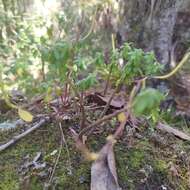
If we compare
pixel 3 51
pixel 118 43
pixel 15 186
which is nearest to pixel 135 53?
pixel 15 186

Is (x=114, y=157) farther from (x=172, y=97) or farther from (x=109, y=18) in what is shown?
(x=109, y=18)

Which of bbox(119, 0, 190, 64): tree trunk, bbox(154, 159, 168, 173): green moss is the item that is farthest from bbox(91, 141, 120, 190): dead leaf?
bbox(119, 0, 190, 64): tree trunk

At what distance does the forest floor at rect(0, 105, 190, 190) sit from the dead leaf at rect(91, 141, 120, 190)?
0.10ft

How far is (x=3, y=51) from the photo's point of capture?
5.39 metres

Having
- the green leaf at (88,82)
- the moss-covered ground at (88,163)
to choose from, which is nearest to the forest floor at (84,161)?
the moss-covered ground at (88,163)

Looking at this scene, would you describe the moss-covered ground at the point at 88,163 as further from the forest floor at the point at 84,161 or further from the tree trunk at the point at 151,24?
the tree trunk at the point at 151,24

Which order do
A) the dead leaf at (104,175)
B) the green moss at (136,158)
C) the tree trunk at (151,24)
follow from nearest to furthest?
the dead leaf at (104,175), the green moss at (136,158), the tree trunk at (151,24)

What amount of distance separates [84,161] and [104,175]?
0.11 metres

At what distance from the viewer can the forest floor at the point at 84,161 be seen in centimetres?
143

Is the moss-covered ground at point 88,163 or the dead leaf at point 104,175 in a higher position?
the dead leaf at point 104,175

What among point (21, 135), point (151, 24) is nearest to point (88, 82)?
point (21, 135)

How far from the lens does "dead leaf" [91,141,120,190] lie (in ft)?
4.56

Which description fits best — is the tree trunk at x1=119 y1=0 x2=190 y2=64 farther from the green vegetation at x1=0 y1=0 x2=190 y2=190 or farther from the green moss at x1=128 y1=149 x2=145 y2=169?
the green moss at x1=128 y1=149 x2=145 y2=169

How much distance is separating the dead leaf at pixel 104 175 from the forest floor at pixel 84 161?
3 cm
